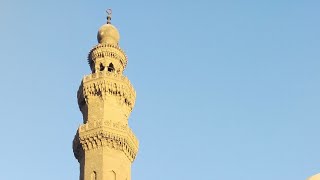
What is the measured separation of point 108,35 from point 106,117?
8.80 meters

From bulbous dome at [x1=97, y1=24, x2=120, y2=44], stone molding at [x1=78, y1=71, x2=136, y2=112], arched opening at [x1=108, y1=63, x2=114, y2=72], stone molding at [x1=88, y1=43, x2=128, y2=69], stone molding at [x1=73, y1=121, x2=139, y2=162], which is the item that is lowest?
stone molding at [x1=73, y1=121, x2=139, y2=162]

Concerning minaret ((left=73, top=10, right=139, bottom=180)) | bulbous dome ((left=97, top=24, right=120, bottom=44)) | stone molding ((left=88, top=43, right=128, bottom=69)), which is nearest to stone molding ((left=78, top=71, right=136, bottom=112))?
minaret ((left=73, top=10, right=139, bottom=180))

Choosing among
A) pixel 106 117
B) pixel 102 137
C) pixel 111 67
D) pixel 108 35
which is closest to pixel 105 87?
pixel 106 117

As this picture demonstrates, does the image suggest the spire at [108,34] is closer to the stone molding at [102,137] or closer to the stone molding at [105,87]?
the stone molding at [105,87]

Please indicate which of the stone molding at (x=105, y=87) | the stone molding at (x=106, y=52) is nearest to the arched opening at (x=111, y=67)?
the stone molding at (x=106, y=52)

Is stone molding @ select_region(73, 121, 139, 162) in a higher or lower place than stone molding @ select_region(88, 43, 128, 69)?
lower

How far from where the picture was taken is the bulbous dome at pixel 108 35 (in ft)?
152

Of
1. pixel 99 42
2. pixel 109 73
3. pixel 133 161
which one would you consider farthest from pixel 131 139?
pixel 99 42

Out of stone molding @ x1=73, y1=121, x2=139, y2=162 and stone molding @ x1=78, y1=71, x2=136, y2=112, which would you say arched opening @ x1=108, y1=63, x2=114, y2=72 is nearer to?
stone molding @ x1=78, y1=71, x2=136, y2=112

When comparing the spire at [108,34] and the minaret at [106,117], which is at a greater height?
the spire at [108,34]

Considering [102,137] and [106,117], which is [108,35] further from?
[102,137]

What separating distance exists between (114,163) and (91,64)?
10229 millimetres

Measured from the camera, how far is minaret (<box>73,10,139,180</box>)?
38969 millimetres

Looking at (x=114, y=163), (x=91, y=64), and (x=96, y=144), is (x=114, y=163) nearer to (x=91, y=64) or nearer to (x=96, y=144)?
(x=96, y=144)
